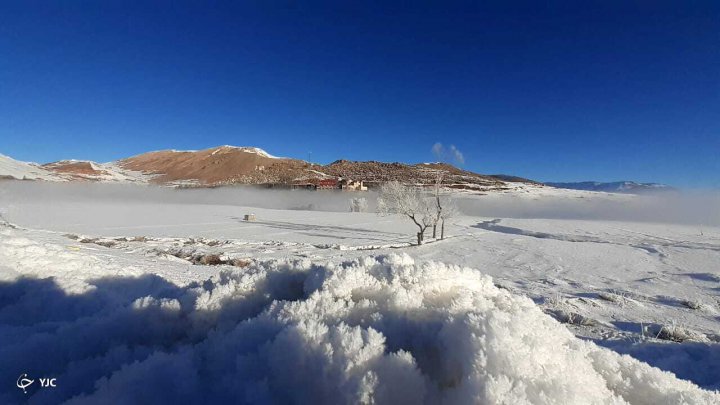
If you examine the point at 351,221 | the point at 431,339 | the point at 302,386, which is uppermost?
the point at 431,339

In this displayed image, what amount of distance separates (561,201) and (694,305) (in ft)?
226

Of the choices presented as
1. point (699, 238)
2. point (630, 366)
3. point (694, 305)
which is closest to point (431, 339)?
point (630, 366)

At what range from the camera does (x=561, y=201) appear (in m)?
74.2

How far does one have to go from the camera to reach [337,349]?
6.72ft

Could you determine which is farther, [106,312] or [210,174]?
[210,174]

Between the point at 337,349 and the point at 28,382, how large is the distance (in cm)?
207

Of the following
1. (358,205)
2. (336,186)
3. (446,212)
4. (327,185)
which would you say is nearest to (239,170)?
(327,185)

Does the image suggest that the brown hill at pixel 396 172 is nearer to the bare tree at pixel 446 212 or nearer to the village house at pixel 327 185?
the village house at pixel 327 185

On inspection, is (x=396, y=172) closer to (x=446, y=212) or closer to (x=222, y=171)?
(x=222, y=171)

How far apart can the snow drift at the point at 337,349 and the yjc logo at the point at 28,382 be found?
0.14 ft

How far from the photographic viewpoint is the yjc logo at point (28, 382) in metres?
2.28

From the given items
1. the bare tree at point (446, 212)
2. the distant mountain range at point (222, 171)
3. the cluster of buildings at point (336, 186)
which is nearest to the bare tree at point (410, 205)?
the bare tree at point (446, 212)

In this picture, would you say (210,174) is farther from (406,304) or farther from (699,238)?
(406,304)

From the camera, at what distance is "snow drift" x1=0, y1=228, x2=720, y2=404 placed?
6.22ft
